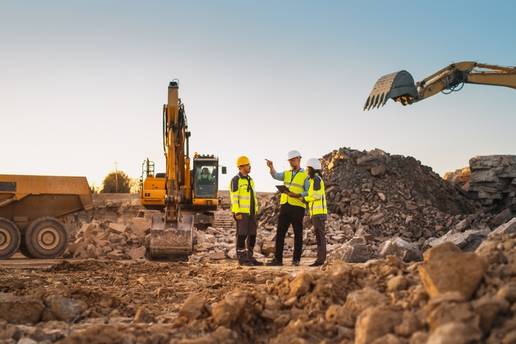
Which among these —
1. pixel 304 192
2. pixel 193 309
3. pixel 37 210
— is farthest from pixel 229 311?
pixel 37 210

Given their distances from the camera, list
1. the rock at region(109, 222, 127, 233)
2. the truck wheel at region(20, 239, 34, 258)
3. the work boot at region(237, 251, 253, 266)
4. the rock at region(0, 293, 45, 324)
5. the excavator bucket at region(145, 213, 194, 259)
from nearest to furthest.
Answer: the rock at region(0, 293, 45, 324) < the work boot at region(237, 251, 253, 266) < the excavator bucket at region(145, 213, 194, 259) < the truck wheel at region(20, 239, 34, 258) < the rock at region(109, 222, 127, 233)

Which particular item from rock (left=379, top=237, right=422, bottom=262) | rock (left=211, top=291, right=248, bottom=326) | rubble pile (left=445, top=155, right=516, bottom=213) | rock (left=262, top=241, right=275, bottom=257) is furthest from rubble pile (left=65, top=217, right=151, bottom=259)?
rubble pile (left=445, top=155, right=516, bottom=213)

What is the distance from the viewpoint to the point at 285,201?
32.8 ft

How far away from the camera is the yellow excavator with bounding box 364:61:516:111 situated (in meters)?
13.7

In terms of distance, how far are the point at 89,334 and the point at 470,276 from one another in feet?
8.32

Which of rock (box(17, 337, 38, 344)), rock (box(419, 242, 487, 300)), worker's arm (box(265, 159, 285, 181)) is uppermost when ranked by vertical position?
worker's arm (box(265, 159, 285, 181))

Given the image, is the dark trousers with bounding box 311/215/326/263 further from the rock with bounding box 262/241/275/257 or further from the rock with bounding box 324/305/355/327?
the rock with bounding box 324/305/355/327

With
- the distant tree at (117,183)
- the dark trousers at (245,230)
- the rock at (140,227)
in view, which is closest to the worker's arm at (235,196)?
the dark trousers at (245,230)

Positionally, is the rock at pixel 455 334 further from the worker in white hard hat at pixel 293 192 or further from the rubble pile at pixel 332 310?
the worker in white hard hat at pixel 293 192

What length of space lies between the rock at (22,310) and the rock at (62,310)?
7cm

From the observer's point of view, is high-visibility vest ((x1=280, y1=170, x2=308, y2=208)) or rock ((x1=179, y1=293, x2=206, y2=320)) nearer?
rock ((x1=179, y1=293, x2=206, y2=320))

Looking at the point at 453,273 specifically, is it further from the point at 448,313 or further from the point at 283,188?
the point at 283,188

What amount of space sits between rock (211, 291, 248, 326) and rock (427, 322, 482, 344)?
1647 mm

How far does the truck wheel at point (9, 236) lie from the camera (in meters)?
14.1
